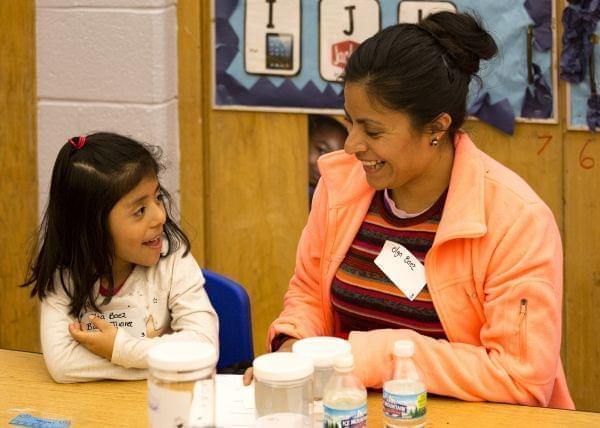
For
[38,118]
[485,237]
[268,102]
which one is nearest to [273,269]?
[268,102]

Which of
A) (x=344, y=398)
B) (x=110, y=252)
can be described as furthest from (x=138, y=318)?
(x=344, y=398)

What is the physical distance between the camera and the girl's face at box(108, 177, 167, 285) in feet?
7.39

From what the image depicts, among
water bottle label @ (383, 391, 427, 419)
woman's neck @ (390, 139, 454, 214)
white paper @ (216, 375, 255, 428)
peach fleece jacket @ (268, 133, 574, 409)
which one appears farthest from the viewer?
woman's neck @ (390, 139, 454, 214)

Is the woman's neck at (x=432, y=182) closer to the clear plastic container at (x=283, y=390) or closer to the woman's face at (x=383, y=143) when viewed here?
the woman's face at (x=383, y=143)

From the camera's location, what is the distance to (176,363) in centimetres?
158

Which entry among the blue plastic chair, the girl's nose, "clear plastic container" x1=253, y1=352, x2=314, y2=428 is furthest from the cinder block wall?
"clear plastic container" x1=253, y1=352, x2=314, y2=428

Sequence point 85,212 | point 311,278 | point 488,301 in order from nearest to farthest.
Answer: point 488,301 < point 85,212 < point 311,278

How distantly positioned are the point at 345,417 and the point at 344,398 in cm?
4

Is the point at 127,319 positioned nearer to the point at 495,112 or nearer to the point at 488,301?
the point at 488,301

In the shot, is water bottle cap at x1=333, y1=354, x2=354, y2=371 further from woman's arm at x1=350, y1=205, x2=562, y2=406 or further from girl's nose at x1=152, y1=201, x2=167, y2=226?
girl's nose at x1=152, y1=201, x2=167, y2=226

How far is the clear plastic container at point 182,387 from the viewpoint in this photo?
1.58 m

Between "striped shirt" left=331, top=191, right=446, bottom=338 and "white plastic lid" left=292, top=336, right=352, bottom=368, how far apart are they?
15.6 inches

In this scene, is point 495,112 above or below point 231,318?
above

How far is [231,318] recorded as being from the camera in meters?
2.46
